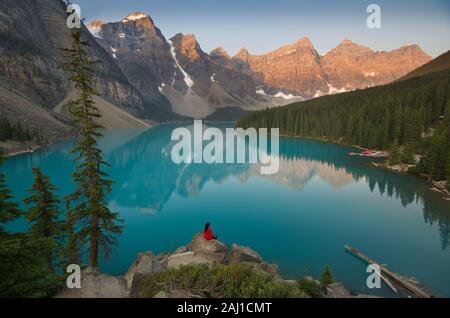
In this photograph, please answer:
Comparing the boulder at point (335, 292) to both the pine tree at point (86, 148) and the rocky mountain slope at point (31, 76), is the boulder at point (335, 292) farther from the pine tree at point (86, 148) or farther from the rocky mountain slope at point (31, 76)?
the rocky mountain slope at point (31, 76)

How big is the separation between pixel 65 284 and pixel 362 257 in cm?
2167

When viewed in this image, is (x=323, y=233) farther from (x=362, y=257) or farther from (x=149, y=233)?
(x=149, y=233)

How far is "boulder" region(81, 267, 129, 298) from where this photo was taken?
11.7 meters

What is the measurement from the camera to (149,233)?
29.8 metres

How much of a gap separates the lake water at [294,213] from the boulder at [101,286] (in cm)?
972

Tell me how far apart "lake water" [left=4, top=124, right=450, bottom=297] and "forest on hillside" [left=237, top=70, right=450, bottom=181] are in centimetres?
781

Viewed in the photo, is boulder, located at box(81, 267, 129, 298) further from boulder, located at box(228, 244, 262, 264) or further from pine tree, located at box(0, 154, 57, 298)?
boulder, located at box(228, 244, 262, 264)

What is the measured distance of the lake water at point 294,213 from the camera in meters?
23.5

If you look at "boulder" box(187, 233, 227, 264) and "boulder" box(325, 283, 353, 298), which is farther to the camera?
"boulder" box(187, 233, 227, 264)

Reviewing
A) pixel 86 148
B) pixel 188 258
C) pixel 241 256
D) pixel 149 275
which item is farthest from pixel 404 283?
pixel 86 148

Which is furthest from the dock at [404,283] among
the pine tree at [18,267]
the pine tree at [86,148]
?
the pine tree at [18,267]

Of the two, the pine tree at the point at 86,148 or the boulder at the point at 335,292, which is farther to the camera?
the pine tree at the point at 86,148

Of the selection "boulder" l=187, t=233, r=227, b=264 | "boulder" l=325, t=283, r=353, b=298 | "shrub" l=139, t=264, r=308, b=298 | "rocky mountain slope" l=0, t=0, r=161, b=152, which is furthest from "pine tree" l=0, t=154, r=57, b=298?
"rocky mountain slope" l=0, t=0, r=161, b=152
